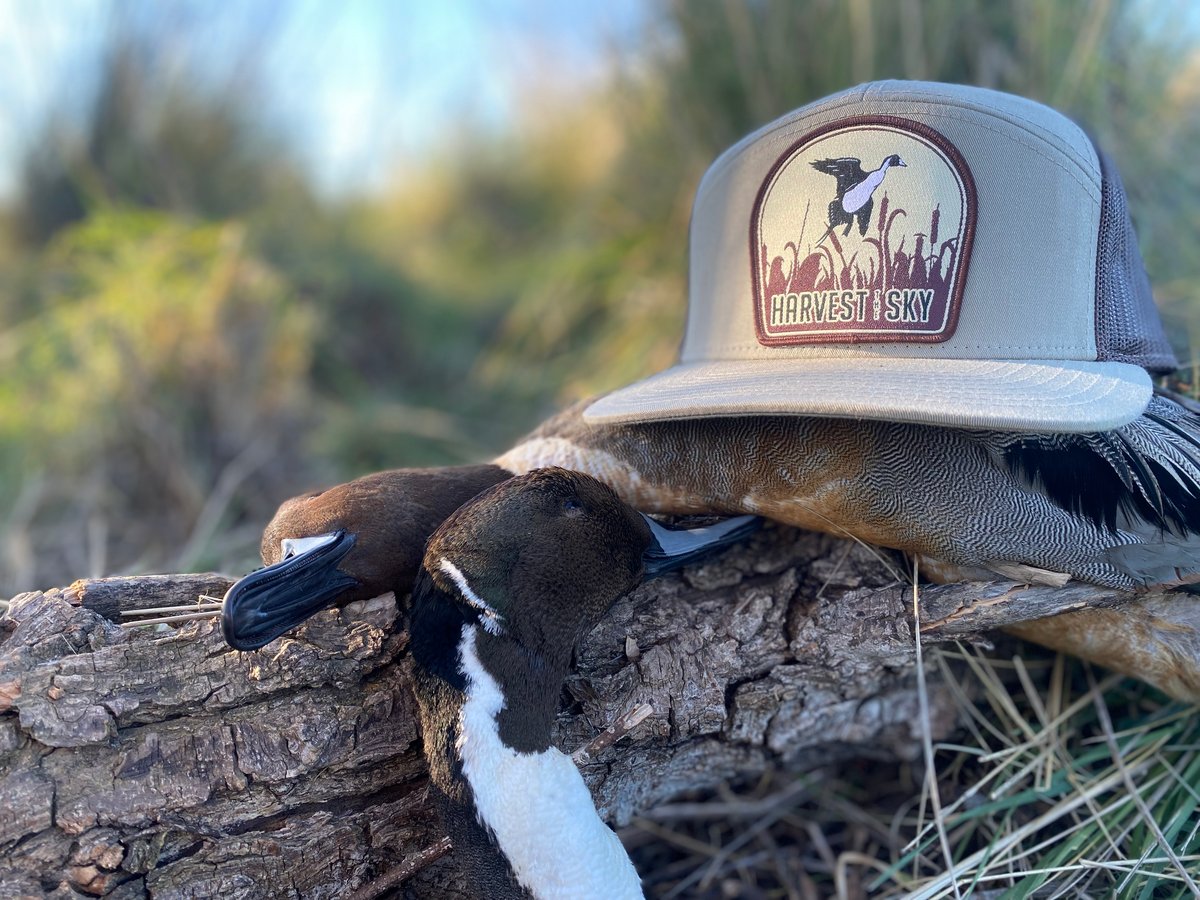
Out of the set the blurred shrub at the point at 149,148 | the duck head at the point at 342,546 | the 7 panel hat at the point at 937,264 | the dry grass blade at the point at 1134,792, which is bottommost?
the dry grass blade at the point at 1134,792

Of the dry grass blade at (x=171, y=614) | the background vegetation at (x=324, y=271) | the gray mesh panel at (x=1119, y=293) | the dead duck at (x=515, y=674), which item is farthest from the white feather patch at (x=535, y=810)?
the background vegetation at (x=324, y=271)

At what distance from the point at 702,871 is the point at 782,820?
0.17m

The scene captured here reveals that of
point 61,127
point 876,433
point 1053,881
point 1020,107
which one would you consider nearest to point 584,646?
point 876,433

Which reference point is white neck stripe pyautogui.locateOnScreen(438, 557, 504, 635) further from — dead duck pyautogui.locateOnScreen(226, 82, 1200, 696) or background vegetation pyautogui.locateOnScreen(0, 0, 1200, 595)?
background vegetation pyautogui.locateOnScreen(0, 0, 1200, 595)

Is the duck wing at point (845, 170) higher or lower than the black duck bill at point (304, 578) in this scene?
higher

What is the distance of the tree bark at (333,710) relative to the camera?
87cm

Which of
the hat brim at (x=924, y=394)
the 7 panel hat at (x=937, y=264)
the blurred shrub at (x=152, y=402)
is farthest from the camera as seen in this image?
the blurred shrub at (x=152, y=402)

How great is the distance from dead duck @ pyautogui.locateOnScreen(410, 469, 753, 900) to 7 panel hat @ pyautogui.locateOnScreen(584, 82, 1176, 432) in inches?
6.9

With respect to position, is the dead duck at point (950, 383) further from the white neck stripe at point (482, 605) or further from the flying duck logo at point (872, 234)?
the white neck stripe at point (482, 605)

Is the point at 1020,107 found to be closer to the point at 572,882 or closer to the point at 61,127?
the point at 572,882

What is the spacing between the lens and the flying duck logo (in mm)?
932

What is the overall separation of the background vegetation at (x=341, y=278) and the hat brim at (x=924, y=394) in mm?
601

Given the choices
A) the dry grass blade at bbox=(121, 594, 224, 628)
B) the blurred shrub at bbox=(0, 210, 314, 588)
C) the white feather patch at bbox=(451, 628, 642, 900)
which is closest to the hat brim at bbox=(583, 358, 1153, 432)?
the white feather patch at bbox=(451, 628, 642, 900)

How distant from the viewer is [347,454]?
8.46 feet
